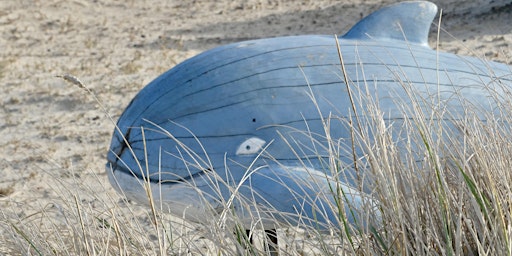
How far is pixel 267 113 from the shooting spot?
2773 millimetres

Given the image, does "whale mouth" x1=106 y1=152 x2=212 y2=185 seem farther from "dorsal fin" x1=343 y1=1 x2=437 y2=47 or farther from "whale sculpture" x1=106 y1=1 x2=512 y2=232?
"dorsal fin" x1=343 y1=1 x2=437 y2=47

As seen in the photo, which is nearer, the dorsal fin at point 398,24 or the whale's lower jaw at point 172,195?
the whale's lower jaw at point 172,195

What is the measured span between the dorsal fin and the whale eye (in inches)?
27.5

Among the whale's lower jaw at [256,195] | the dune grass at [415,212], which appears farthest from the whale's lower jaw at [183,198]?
the dune grass at [415,212]

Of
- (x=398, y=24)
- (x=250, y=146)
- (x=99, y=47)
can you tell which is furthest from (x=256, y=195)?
(x=99, y=47)

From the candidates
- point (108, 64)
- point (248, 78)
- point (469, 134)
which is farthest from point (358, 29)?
point (108, 64)

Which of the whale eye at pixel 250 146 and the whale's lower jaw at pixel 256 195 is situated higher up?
the whale eye at pixel 250 146

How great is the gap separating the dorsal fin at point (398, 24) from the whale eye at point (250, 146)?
70cm

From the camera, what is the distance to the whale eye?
273cm

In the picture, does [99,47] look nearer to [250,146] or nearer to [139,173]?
[139,173]

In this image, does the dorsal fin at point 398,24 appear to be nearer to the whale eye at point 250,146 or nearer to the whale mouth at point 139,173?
the whale eye at point 250,146

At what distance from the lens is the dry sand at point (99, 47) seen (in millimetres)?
5922

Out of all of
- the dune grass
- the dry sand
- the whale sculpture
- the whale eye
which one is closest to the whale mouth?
the whale sculpture

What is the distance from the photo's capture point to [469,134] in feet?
7.77
